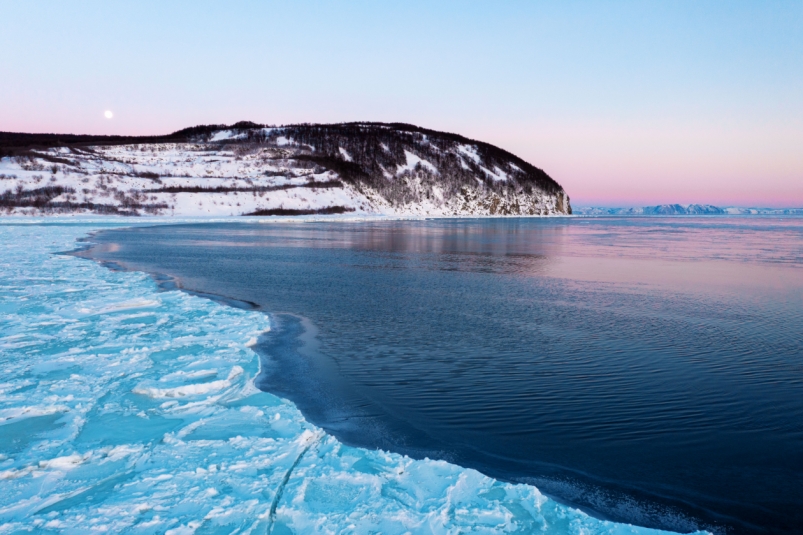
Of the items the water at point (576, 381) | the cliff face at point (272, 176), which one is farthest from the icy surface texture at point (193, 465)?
the cliff face at point (272, 176)

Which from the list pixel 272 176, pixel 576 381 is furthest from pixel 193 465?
pixel 272 176

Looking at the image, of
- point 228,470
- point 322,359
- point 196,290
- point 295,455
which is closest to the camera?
point 228,470

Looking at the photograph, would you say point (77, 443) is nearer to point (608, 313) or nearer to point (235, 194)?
point (608, 313)

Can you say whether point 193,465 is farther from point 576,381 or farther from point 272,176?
point 272,176

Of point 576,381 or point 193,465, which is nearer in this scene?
point 193,465

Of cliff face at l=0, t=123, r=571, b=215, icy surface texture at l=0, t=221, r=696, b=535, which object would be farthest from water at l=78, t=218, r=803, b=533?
cliff face at l=0, t=123, r=571, b=215

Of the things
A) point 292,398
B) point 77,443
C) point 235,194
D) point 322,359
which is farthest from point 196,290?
point 235,194
